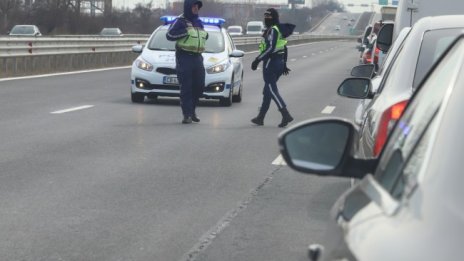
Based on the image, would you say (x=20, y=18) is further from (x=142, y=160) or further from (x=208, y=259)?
(x=208, y=259)

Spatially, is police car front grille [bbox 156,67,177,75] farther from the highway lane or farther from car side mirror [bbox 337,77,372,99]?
car side mirror [bbox 337,77,372,99]

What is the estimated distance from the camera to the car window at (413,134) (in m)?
2.37

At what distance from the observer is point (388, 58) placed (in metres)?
7.13

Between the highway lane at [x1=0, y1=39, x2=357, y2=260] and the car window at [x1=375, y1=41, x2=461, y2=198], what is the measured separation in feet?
10.6

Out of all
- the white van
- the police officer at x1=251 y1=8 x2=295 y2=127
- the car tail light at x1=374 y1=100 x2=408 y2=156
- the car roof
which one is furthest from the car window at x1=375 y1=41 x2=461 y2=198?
the car roof

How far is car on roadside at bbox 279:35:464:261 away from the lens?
2008 millimetres

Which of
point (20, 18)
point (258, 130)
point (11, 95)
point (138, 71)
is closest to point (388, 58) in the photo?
point (258, 130)

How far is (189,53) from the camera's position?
48.0 ft

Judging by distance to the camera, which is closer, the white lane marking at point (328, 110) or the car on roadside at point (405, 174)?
the car on roadside at point (405, 174)

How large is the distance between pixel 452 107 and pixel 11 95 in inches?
678

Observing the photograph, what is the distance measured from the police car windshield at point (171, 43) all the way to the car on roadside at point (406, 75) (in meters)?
13.2

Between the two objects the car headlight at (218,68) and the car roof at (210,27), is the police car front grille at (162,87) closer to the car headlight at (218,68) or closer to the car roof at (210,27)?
the car headlight at (218,68)

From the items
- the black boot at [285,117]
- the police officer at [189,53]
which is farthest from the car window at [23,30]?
the black boot at [285,117]

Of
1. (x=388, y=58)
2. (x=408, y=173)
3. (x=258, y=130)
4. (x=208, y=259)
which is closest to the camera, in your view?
(x=408, y=173)
